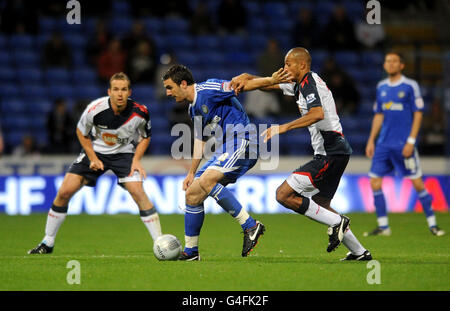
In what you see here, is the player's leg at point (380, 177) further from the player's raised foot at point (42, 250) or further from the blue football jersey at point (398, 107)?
the player's raised foot at point (42, 250)

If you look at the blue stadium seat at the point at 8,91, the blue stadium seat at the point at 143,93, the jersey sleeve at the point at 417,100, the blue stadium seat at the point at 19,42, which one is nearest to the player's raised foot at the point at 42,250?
the jersey sleeve at the point at 417,100

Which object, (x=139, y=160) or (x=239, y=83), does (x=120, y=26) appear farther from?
(x=239, y=83)

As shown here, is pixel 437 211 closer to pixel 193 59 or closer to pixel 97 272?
pixel 193 59

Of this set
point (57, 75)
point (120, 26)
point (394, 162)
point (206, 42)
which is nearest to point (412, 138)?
point (394, 162)

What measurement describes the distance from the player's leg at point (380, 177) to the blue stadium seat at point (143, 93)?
24.4 ft

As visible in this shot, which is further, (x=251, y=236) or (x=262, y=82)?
(x=251, y=236)

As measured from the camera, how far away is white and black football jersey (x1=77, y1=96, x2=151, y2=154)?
835 cm

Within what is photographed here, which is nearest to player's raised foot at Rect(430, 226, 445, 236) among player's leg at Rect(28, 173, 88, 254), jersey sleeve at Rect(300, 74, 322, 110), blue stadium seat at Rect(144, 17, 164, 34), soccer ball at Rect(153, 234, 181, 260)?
jersey sleeve at Rect(300, 74, 322, 110)

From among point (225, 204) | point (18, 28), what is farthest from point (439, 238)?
point (18, 28)

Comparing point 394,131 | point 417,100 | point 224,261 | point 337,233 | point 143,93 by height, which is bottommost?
point 224,261

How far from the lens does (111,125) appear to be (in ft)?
27.6

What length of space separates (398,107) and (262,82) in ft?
12.6

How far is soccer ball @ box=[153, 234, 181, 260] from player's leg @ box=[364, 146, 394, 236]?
3.86 metres

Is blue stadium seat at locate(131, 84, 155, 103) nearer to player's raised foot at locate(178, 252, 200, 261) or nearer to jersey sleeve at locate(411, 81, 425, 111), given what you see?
jersey sleeve at locate(411, 81, 425, 111)
